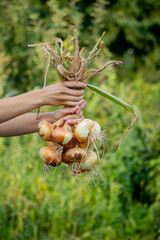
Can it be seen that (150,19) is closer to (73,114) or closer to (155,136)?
(155,136)

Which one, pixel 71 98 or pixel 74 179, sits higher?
pixel 71 98

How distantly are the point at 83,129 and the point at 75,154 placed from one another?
11cm

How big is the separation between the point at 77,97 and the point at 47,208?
1.45 metres

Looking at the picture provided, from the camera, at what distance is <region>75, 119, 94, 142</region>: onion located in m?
1.36

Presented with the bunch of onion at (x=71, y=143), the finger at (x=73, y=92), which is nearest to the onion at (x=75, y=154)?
the bunch of onion at (x=71, y=143)

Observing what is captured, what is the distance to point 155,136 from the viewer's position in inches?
127

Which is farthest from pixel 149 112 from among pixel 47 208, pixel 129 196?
pixel 47 208

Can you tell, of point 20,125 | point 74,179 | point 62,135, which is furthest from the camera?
point 74,179

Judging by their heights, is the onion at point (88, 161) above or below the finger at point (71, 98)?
below

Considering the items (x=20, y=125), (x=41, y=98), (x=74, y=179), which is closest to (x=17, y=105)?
(x=41, y=98)

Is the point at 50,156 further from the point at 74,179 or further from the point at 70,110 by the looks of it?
the point at 74,179

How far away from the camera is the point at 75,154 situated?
138cm

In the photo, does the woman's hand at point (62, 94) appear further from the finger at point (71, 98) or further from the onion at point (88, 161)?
the onion at point (88, 161)

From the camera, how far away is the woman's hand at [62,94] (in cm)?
138
